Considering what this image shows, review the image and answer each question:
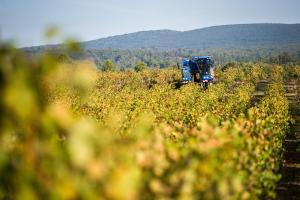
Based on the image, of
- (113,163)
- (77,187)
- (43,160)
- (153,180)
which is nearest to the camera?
(77,187)

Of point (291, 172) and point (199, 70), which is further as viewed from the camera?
point (199, 70)

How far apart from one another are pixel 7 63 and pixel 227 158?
3177 mm

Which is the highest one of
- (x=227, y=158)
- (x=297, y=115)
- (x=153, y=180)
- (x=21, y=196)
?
(x=21, y=196)

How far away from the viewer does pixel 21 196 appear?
1979 mm

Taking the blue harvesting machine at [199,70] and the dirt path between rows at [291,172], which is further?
the blue harvesting machine at [199,70]

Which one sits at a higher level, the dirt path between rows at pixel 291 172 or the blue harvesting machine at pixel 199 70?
the blue harvesting machine at pixel 199 70

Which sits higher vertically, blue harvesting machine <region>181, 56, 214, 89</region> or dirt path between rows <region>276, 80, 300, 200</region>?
blue harvesting machine <region>181, 56, 214, 89</region>

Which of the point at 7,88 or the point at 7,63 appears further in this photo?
the point at 7,63

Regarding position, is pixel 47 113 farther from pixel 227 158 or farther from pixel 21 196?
pixel 227 158

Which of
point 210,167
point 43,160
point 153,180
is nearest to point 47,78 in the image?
point 43,160

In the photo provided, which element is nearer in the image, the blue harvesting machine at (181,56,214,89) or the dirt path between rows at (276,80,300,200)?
the dirt path between rows at (276,80,300,200)

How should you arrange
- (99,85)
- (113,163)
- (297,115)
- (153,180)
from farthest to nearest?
(99,85) → (297,115) → (153,180) → (113,163)

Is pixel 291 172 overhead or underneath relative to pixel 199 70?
underneath

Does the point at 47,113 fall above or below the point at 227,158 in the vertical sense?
above
